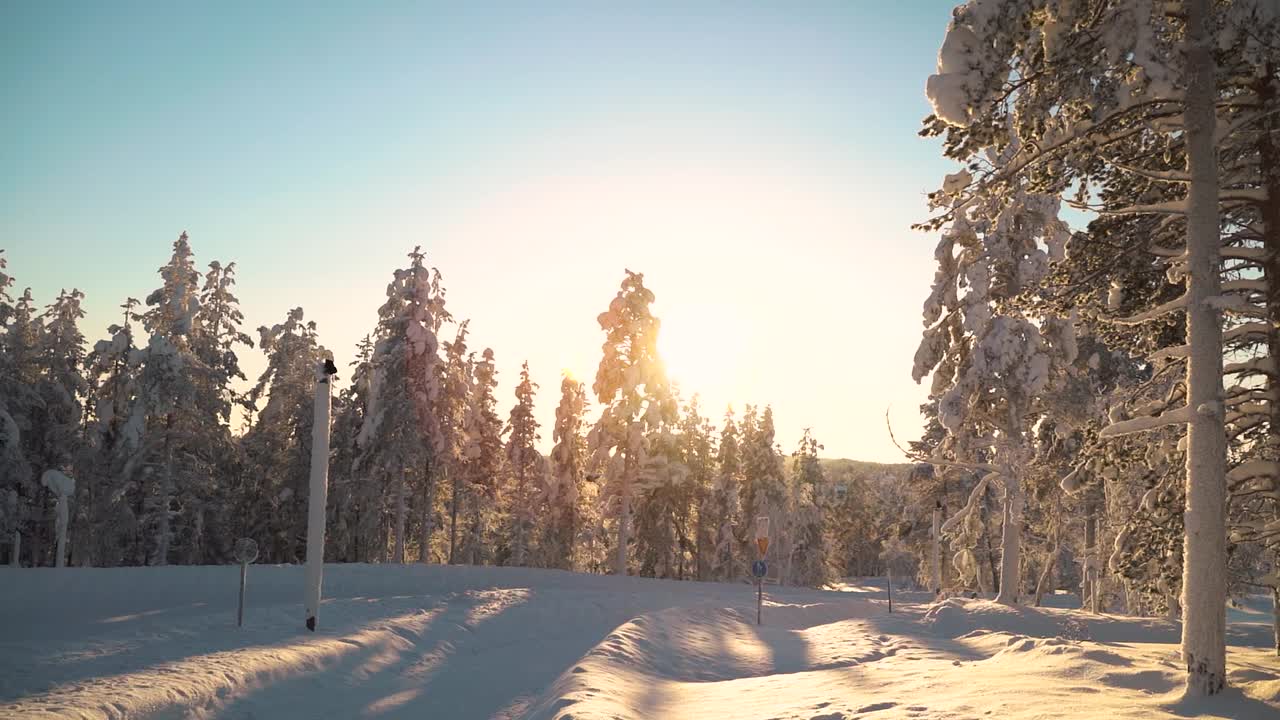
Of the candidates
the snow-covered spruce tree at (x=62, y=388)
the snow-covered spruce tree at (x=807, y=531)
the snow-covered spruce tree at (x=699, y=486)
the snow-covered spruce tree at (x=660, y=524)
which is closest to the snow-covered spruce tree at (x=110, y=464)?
the snow-covered spruce tree at (x=62, y=388)

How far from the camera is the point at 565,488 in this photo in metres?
47.5

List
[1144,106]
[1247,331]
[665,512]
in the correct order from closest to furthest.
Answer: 1. [1144,106]
2. [1247,331]
3. [665,512]

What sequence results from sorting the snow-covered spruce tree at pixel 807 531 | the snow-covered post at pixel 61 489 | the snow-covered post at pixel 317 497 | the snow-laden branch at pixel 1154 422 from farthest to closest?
the snow-covered spruce tree at pixel 807 531, the snow-covered post at pixel 61 489, the snow-covered post at pixel 317 497, the snow-laden branch at pixel 1154 422

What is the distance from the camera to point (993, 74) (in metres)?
8.90

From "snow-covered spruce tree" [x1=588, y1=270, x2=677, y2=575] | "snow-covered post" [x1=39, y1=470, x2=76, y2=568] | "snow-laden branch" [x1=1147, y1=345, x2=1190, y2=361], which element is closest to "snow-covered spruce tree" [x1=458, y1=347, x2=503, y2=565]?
"snow-covered spruce tree" [x1=588, y1=270, x2=677, y2=575]

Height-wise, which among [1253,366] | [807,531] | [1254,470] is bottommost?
[807,531]

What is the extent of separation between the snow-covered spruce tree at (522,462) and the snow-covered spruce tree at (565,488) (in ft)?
4.39

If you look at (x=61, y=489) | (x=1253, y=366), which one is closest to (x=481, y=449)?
(x=61, y=489)

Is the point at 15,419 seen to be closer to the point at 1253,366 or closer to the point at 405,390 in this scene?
the point at 405,390

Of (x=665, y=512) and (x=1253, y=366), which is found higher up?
(x=1253, y=366)

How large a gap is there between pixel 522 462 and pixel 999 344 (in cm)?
3290

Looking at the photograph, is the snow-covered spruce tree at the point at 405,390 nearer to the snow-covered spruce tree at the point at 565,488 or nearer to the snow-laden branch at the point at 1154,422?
the snow-covered spruce tree at the point at 565,488

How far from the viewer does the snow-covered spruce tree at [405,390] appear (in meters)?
37.4

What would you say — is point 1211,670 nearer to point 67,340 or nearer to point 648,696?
point 648,696
